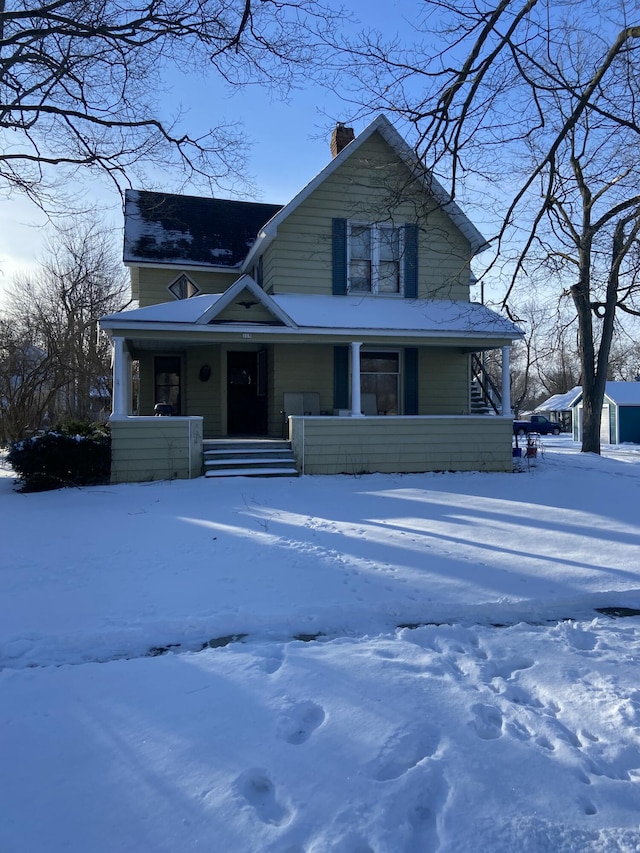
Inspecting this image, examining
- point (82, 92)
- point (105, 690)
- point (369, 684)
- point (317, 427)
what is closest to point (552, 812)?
point (369, 684)

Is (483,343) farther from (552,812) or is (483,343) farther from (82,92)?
(552,812)

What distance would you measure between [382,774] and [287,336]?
10.6 m

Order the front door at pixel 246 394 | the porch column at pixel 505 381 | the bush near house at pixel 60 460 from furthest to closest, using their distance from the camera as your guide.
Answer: the front door at pixel 246 394, the porch column at pixel 505 381, the bush near house at pixel 60 460

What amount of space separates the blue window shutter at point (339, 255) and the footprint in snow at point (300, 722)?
12.2 metres

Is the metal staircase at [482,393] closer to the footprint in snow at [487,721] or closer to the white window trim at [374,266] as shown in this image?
the white window trim at [374,266]

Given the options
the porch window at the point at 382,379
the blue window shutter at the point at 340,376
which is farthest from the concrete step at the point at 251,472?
the porch window at the point at 382,379

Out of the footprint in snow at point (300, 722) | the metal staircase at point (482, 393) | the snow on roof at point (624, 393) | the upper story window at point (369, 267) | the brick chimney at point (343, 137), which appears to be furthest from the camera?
the snow on roof at point (624, 393)

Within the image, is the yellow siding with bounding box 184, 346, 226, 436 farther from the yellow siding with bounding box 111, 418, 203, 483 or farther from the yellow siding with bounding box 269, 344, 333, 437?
the yellow siding with bounding box 111, 418, 203, 483

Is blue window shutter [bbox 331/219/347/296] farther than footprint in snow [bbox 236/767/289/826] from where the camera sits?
Yes

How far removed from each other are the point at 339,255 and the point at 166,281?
15.4 ft

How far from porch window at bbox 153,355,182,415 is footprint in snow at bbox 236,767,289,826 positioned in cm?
1370

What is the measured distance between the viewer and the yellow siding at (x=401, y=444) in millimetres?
12789

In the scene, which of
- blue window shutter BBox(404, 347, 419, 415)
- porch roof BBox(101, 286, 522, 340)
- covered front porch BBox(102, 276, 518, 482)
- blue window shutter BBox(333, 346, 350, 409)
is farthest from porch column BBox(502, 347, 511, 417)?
blue window shutter BBox(333, 346, 350, 409)

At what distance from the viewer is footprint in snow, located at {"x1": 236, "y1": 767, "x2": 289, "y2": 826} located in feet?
8.14
